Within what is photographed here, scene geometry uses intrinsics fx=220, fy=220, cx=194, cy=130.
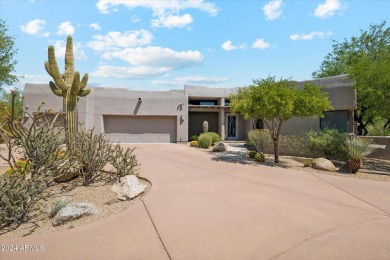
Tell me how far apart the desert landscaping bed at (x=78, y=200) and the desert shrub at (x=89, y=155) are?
1.24ft

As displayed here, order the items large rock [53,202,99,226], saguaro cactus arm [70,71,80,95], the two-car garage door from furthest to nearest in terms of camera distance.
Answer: the two-car garage door → saguaro cactus arm [70,71,80,95] → large rock [53,202,99,226]

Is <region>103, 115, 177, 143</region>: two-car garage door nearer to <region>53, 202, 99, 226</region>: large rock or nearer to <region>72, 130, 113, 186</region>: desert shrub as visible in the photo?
<region>72, 130, 113, 186</region>: desert shrub

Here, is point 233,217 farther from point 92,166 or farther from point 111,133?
point 111,133

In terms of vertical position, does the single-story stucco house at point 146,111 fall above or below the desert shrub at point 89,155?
above

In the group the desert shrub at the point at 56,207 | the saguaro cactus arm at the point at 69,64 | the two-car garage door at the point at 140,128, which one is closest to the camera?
the desert shrub at the point at 56,207

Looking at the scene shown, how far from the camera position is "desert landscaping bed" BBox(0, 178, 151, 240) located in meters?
4.61

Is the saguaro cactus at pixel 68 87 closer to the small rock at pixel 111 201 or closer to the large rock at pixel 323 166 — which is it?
the small rock at pixel 111 201

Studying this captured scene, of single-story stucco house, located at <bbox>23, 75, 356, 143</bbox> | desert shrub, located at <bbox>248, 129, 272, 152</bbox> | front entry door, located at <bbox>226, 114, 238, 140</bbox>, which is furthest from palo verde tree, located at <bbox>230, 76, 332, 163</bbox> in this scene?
front entry door, located at <bbox>226, 114, 238, 140</bbox>

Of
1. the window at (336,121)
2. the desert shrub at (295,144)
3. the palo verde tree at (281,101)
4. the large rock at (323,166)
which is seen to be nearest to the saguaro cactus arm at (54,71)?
the palo verde tree at (281,101)

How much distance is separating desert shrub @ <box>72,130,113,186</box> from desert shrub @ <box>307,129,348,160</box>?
1166 centimetres

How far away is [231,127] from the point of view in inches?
938

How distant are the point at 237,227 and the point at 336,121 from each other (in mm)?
13470

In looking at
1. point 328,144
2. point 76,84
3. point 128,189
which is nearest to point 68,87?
point 76,84

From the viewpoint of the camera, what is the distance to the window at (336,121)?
14250mm
